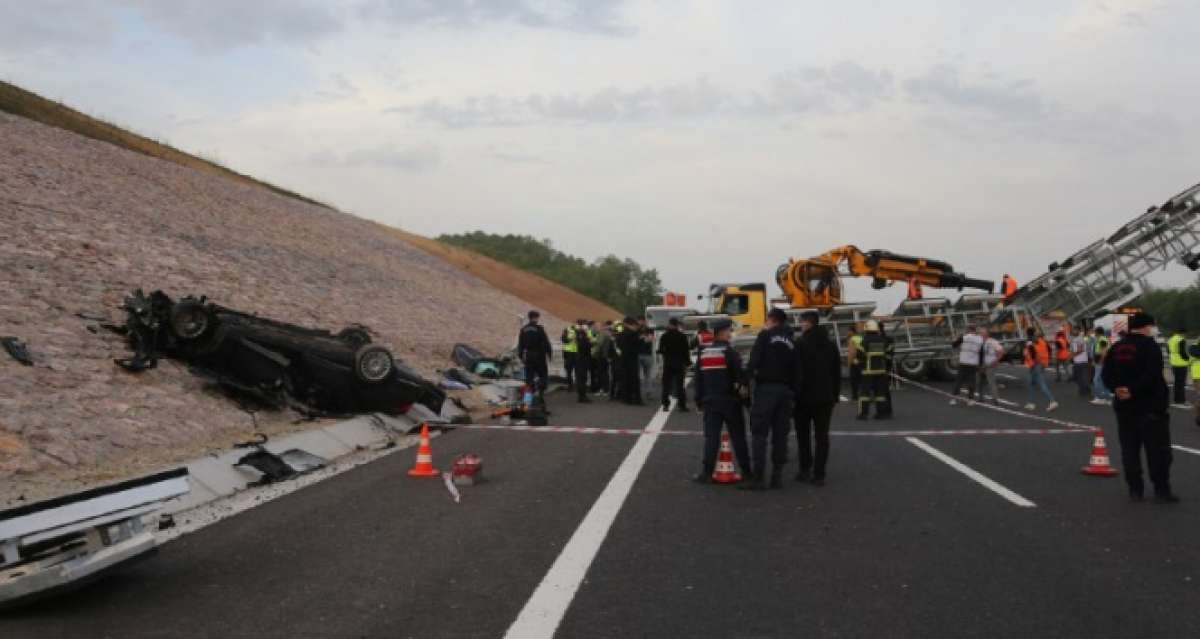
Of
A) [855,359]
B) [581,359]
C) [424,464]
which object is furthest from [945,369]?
[424,464]

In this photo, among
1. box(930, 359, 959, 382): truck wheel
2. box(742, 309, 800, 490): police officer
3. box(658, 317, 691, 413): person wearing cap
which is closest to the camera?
box(742, 309, 800, 490): police officer

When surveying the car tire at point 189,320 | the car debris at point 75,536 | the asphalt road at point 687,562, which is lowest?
the asphalt road at point 687,562

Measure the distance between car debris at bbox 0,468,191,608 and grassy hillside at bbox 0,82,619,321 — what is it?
3259 cm

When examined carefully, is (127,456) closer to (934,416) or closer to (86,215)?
(934,416)

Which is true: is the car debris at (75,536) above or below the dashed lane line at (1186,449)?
above

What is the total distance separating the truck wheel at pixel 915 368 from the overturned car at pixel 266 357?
53.0 ft

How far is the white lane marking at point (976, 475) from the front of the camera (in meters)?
8.52

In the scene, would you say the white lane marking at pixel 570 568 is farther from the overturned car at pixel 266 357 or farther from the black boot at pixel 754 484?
the overturned car at pixel 266 357

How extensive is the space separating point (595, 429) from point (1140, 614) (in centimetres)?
1028

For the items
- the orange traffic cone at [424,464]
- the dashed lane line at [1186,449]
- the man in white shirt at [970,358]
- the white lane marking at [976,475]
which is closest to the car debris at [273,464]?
the orange traffic cone at [424,464]

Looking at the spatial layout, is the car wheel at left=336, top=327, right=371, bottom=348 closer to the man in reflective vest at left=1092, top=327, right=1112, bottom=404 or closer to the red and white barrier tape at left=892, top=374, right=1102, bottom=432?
the red and white barrier tape at left=892, top=374, right=1102, bottom=432

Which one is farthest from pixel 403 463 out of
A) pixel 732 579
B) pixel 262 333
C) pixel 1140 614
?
pixel 1140 614

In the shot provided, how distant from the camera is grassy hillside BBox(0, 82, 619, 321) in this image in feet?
121

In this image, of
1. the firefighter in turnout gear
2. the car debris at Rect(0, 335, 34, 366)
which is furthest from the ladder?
the car debris at Rect(0, 335, 34, 366)
